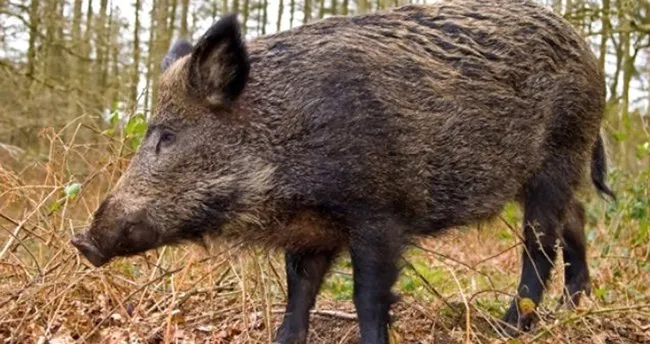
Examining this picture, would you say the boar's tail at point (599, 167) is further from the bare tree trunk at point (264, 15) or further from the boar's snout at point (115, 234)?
the bare tree trunk at point (264, 15)

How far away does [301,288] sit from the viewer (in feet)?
13.8

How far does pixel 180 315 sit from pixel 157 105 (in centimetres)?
105

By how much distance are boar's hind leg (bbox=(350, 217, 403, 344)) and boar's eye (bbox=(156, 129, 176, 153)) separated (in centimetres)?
86

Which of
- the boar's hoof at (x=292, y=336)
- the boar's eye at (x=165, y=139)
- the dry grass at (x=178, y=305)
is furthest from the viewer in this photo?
the boar's hoof at (x=292, y=336)

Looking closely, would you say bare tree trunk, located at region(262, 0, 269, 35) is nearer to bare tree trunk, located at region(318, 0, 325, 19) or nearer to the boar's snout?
bare tree trunk, located at region(318, 0, 325, 19)

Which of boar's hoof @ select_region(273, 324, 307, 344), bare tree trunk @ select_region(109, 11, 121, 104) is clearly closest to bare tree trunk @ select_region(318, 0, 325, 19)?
bare tree trunk @ select_region(109, 11, 121, 104)

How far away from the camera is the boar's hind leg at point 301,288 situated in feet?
13.6

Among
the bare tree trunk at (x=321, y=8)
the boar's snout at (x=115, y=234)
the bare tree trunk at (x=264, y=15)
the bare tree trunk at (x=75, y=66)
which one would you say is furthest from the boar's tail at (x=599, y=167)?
the bare tree trunk at (x=264, y=15)

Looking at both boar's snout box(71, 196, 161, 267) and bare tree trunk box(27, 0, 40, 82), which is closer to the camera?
boar's snout box(71, 196, 161, 267)

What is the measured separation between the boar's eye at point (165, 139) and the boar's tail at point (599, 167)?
2.87 m

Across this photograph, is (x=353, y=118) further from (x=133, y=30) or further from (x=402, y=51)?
(x=133, y=30)

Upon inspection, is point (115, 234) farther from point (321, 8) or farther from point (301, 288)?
point (321, 8)

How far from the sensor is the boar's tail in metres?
5.46

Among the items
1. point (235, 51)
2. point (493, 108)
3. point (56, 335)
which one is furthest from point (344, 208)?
point (56, 335)
